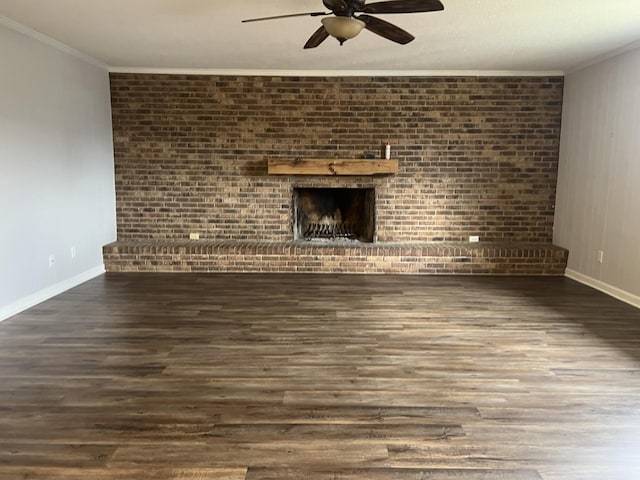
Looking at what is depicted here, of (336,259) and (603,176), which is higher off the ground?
(603,176)

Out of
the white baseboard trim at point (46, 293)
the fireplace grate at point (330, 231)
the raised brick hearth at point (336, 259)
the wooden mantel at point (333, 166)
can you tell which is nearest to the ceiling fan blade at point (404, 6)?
the wooden mantel at point (333, 166)

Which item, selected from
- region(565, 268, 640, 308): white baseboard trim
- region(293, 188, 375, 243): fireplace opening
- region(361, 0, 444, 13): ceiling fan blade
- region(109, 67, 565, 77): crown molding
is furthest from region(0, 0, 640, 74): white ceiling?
region(565, 268, 640, 308): white baseboard trim

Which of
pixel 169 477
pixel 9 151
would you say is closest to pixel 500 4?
pixel 169 477

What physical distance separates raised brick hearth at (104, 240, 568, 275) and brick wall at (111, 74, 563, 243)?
36 centimetres

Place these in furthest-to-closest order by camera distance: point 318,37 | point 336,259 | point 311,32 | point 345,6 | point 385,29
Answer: point 336,259 < point 311,32 < point 318,37 < point 385,29 < point 345,6

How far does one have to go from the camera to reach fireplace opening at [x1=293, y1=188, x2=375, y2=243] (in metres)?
5.64

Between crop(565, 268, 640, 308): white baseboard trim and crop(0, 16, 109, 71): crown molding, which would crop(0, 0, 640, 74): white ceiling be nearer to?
crop(0, 16, 109, 71): crown molding

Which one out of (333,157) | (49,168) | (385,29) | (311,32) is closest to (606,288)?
(333,157)

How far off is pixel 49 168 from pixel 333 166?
9.70 feet

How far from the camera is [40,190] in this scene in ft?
12.8

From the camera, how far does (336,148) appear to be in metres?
5.31

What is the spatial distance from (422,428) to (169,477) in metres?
1.11

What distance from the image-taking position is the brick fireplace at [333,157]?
5113 mm

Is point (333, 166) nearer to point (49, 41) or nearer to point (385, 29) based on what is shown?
point (385, 29)
